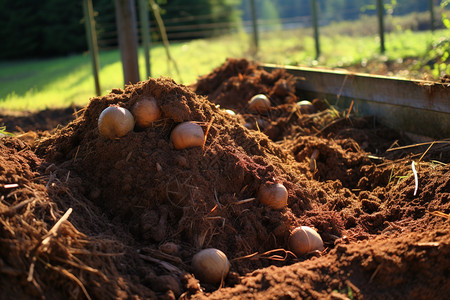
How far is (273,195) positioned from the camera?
11.8 ft

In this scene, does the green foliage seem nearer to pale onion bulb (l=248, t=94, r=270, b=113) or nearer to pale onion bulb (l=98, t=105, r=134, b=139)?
pale onion bulb (l=248, t=94, r=270, b=113)

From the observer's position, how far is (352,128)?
18.4 feet

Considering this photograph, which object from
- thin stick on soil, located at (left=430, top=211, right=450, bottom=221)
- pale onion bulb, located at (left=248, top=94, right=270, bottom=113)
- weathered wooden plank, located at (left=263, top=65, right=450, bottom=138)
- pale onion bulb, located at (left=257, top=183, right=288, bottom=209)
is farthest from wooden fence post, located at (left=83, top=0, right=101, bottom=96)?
thin stick on soil, located at (left=430, top=211, right=450, bottom=221)

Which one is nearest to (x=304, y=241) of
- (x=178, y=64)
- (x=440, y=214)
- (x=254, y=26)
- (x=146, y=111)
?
(x=440, y=214)

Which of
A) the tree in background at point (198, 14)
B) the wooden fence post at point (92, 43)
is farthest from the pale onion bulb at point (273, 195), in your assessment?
the tree in background at point (198, 14)

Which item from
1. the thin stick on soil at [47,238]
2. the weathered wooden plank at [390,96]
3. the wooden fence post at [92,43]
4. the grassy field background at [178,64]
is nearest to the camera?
the thin stick on soil at [47,238]

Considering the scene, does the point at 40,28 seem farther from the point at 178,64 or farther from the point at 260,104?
the point at 260,104

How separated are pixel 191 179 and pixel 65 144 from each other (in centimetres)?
125

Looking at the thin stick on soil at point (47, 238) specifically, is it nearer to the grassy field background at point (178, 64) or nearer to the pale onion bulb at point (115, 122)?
the pale onion bulb at point (115, 122)

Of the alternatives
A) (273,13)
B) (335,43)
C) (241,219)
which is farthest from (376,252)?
(273,13)

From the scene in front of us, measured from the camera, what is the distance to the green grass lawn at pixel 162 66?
8727 mm

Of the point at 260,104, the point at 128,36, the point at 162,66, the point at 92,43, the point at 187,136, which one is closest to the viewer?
the point at 187,136

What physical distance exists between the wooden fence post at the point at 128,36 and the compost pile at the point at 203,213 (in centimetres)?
399

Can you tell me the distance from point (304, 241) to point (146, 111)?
1.60 meters
